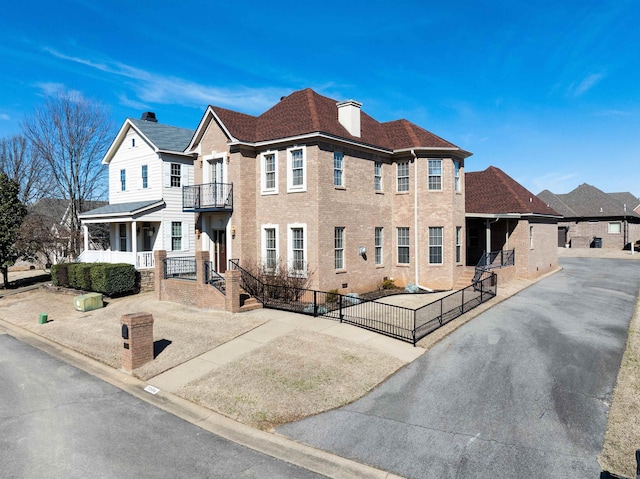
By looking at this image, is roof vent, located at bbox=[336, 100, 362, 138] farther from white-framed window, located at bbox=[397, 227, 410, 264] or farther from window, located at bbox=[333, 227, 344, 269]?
white-framed window, located at bbox=[397, 227, 410, 264]

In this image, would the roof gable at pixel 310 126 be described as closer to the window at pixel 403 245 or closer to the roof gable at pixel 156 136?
the window at pixel 403 245

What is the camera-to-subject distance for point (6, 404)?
9.68 m

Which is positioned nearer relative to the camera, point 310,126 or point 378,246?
point 310,126

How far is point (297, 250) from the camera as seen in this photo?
19.6 metres

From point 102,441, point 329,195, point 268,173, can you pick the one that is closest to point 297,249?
point 329,195

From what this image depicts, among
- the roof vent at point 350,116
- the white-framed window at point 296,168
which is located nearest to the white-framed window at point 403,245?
the roof vent at point 350,116

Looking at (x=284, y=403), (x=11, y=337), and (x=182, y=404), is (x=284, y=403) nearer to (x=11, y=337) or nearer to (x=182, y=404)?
(x=182, y=404)

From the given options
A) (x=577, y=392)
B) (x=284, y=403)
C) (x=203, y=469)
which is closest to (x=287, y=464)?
(x=203, y=469)

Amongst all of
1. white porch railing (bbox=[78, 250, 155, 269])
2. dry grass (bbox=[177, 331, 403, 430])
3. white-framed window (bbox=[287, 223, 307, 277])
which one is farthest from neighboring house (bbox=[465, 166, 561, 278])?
white porch railing (bbox=[78, 250, 155, 269])

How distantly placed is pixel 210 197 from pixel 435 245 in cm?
1197

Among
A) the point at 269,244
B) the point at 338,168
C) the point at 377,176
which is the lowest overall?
the point at 269,244

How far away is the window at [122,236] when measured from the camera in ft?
91.0

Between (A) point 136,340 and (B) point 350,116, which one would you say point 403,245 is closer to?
(B) point 350,116

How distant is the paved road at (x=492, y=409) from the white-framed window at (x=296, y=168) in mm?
9501
